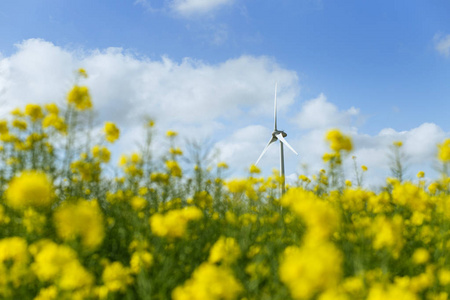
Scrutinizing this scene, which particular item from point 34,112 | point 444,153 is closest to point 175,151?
point 34,112

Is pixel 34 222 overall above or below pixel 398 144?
below

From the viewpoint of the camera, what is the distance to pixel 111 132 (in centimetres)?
558

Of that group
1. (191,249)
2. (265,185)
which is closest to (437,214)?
(265,185)

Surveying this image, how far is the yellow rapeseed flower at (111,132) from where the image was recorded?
5.55 m

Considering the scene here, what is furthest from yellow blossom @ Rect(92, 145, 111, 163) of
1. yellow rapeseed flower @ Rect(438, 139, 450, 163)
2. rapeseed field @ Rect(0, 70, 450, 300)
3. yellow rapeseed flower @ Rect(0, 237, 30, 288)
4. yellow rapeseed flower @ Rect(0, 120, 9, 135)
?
yellow rapeseed flower @ Rect(438, 139, 450, 163)

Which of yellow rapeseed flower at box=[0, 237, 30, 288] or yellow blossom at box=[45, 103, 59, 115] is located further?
yellow blossom at box=[45, 103, 59, 115]

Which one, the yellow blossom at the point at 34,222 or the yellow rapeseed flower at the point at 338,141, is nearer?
the yellow blossom at the point at 34,222

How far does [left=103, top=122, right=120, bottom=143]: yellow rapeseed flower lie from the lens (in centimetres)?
555

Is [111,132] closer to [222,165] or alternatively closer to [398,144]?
[222,165]

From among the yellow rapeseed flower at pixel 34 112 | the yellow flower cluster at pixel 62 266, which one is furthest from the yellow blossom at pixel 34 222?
the yellow rapeseed flower at pixel 34 112

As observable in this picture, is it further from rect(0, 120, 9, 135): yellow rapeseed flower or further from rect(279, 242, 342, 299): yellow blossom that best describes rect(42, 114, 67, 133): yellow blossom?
rect(279, 242, 342, 299): yellow blossom

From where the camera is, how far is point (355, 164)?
8.65m

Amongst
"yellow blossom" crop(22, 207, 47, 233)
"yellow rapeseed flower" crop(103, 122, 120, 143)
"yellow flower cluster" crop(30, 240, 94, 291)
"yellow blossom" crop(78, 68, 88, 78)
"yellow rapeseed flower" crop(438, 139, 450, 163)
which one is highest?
"yellow blossom" crop(78, 68, 88, 78)

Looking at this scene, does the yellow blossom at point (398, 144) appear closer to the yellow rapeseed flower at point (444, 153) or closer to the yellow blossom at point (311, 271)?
the yellow rapeseed flower at point (444, 153)
